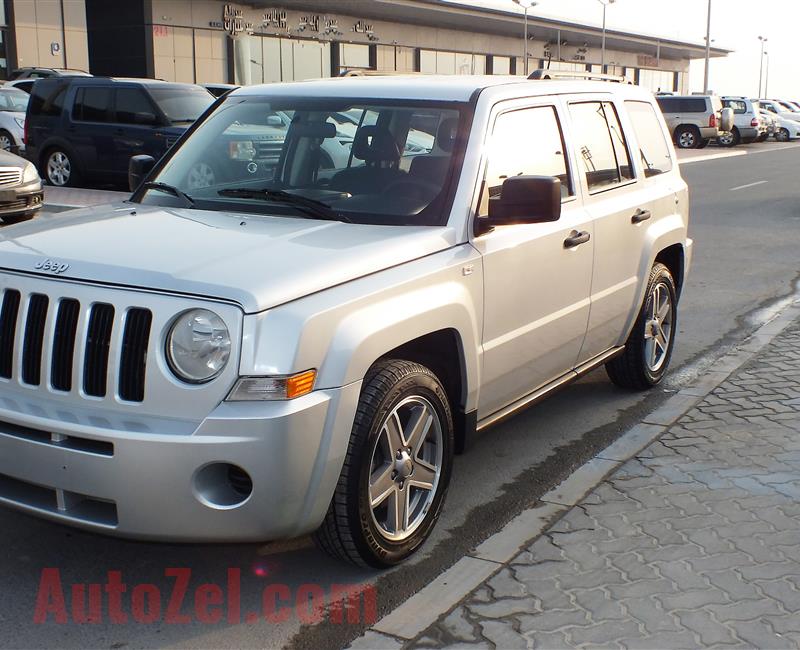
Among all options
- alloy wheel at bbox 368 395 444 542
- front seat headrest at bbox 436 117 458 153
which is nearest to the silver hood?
front seat headrest at bbox 436 117 458 153

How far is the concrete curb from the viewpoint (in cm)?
355

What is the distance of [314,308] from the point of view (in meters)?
3.50

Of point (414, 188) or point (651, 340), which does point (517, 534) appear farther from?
point (651, 340)

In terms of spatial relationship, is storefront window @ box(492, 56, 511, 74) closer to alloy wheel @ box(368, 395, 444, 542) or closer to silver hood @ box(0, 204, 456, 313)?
silver hood @ box(0, 204, 456, 313)

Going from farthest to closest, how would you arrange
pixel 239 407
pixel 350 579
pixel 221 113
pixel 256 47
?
pixel 256 47 < pixel 221 113 < pixel 350 579 < pixel 239 407

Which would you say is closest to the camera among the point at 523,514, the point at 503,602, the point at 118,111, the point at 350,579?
the point at 503,602

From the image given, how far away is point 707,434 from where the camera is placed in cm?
566

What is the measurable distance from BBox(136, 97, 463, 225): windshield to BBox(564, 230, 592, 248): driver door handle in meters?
0.83

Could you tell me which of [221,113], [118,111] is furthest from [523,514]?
[118,111]

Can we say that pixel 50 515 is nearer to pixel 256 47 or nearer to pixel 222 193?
pixel 222 193

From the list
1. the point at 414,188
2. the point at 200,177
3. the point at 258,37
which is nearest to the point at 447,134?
the point at 414,188

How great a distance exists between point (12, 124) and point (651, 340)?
19.0 m

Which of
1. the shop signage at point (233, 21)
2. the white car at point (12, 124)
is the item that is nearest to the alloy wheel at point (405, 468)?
the white car at point (12, 124)

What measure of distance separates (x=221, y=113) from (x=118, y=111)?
43.6 ft
